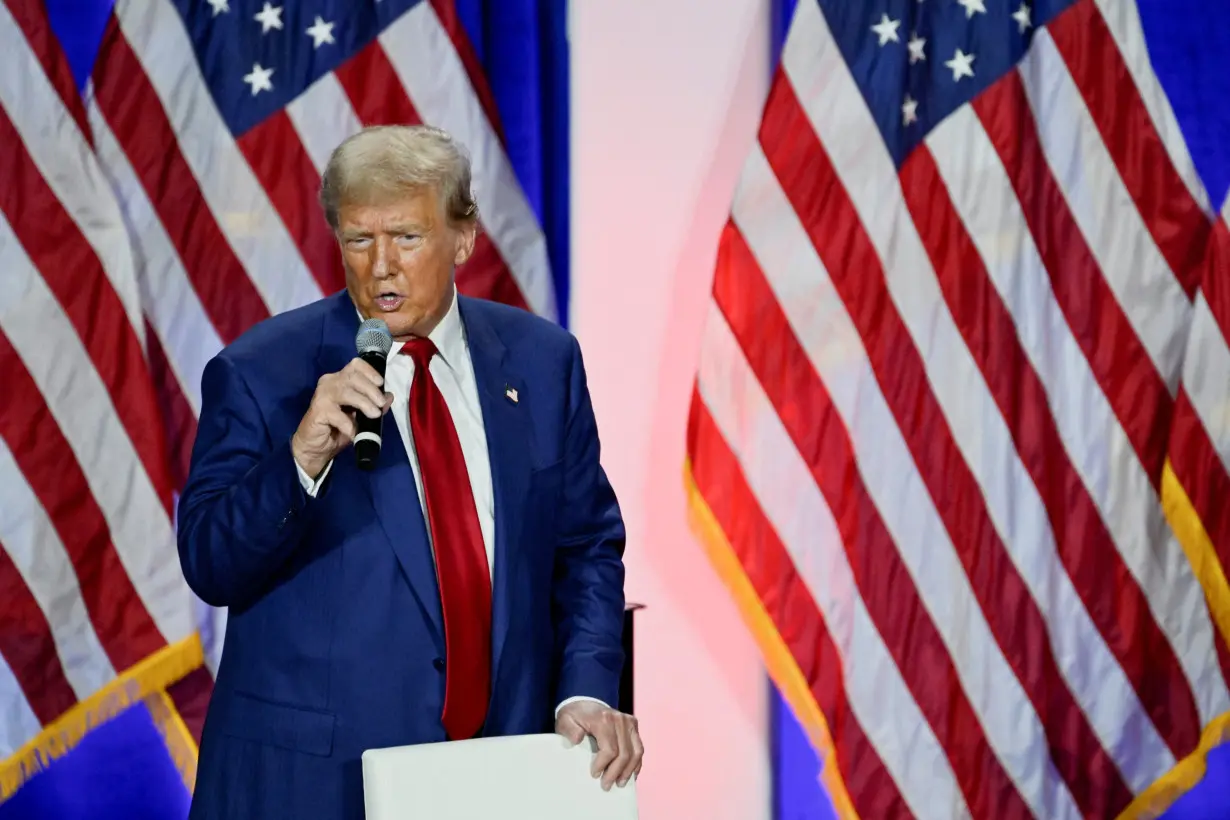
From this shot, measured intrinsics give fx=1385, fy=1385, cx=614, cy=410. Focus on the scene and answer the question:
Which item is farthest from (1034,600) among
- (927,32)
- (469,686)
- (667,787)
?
(469,686)

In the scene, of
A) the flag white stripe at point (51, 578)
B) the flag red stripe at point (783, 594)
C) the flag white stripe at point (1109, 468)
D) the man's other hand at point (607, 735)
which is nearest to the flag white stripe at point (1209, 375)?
the flag white stripe at point (1109, 468)

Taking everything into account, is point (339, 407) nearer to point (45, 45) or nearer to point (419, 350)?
point (419, 350)

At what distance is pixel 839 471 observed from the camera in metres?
3.29

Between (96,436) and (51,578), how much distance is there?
0.33 m

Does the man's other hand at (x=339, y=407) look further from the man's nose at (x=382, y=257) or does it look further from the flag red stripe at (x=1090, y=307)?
the flag red stripe at (x=1090, y=307)

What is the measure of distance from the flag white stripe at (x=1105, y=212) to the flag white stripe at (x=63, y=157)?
2.14 meters

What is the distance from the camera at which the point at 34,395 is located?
3.03 m

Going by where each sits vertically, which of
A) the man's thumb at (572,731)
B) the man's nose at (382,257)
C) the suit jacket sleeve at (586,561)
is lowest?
the man's thumb at (572,731)

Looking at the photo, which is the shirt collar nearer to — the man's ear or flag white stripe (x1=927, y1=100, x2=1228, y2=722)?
the man's ear

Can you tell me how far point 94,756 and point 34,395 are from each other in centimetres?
96

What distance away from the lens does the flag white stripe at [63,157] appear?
9.94 feet

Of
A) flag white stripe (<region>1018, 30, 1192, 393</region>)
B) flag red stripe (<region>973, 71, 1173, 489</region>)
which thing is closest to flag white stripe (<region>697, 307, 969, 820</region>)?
flag red stripe (<region>973, 71, 1173, 489</region>)

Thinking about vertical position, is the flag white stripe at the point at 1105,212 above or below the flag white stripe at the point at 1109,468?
above

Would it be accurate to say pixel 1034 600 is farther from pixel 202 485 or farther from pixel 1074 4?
pixel 202 485
